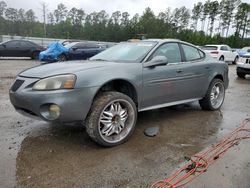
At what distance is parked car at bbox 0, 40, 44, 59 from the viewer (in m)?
16.4

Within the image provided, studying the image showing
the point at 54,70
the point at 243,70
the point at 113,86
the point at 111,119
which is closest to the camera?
the point at 54,70

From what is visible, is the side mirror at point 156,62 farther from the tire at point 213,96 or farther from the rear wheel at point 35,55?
the rear wheel at point 35,55

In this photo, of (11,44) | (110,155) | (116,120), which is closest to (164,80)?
(116,120)

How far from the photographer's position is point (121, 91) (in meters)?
3.91

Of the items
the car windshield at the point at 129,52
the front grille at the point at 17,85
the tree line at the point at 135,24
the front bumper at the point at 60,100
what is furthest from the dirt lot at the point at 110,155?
the tree line at the point at 135,24

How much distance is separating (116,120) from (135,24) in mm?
51365

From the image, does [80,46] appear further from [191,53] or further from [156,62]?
[156,62]

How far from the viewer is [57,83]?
3.15 m

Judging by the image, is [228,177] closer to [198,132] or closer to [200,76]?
[198,132]

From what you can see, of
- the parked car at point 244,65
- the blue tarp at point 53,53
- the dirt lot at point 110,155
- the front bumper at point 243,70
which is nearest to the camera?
the dirt lot at point 110,155

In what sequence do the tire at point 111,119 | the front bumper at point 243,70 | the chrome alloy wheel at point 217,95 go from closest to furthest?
1. the tire at point 111,119
2. the chrome alloy wheel at point 217,95
3. the front bumper at point 243,70

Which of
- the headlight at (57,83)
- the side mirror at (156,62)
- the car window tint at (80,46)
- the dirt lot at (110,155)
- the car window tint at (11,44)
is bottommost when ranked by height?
the dirt lot at (110,155)

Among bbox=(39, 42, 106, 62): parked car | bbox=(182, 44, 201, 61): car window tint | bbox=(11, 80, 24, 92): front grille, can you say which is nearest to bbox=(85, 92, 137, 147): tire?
bbox=(11, 80, 24, 92): front grille

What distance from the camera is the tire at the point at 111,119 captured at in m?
3.27
